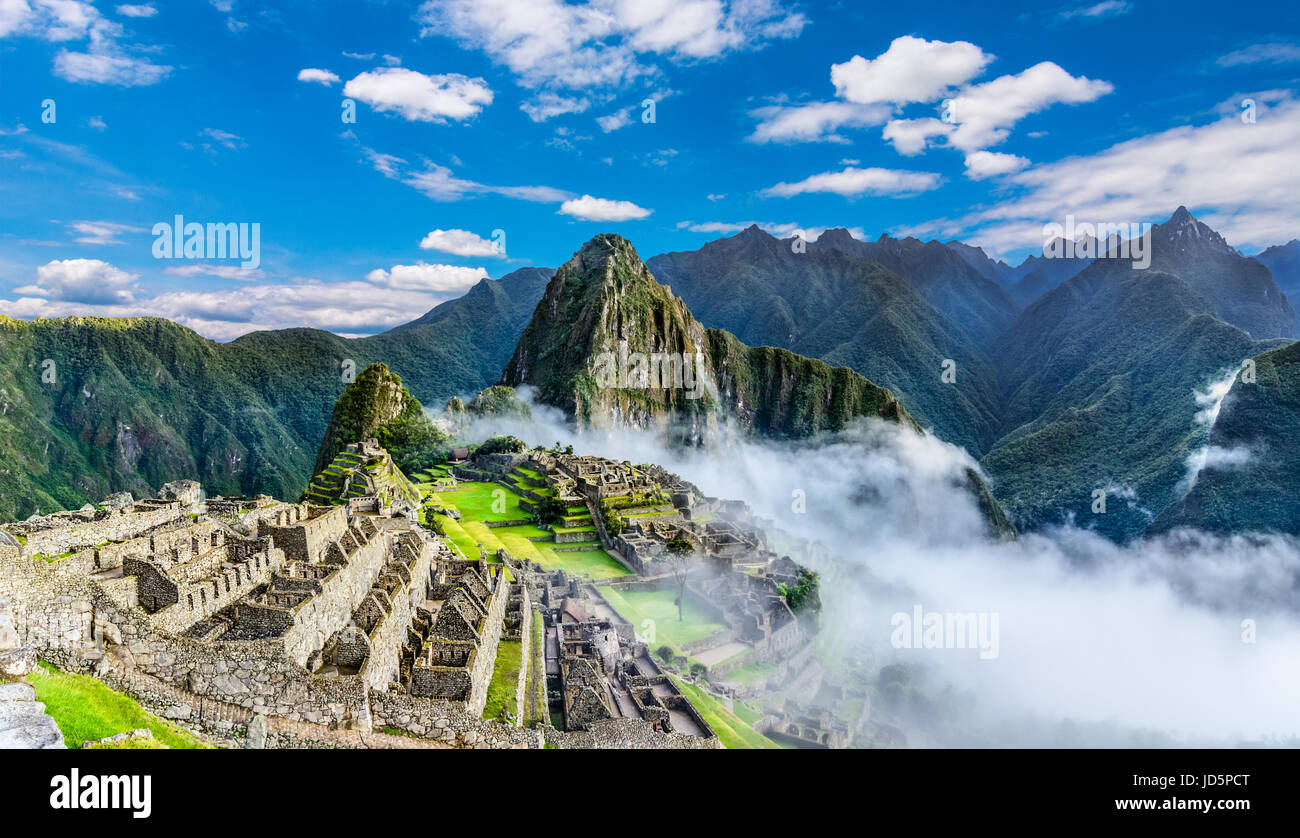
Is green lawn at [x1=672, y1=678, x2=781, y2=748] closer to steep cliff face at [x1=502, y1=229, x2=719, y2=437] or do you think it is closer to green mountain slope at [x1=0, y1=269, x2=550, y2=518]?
green mountain slope at [x1=0, y1=269, x2=550, y2=518]

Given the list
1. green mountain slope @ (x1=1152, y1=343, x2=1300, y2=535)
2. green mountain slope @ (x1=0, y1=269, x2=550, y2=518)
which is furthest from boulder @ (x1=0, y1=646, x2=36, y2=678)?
green mountain slope @ (x1=0, y1=269, x2=550, y2=518)

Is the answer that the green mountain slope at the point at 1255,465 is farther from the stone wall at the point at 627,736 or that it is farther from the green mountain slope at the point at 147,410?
the green mountain slope at the point at 147,410

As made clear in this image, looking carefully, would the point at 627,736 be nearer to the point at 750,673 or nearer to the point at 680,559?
the point at 750,673

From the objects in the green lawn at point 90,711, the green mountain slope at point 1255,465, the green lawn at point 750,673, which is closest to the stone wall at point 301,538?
the green lawn at point 90,711

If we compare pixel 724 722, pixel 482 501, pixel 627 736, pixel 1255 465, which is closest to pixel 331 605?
pixel 627 736
